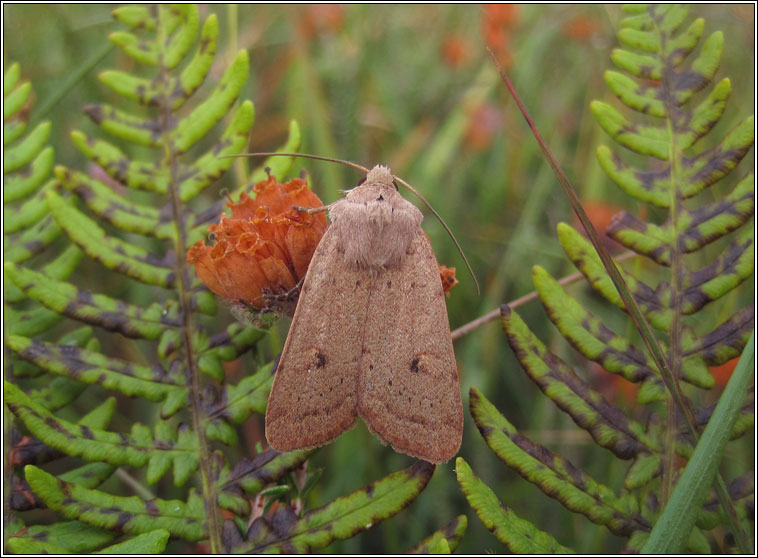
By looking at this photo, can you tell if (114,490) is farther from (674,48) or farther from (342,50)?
(342,50)

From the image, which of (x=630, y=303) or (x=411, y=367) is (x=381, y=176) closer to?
(x=411, y=367)

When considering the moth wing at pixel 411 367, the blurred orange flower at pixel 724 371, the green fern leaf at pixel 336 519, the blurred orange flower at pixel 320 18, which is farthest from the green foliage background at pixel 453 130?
the green fern leaf at pixel 336 519

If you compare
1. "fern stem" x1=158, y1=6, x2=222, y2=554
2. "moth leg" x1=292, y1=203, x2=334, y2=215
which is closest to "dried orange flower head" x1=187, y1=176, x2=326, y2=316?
"moth leg" x1=292, y1=203, x2=334, y2=215

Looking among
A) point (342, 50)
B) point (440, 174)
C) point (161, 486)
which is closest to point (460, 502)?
point (161, 486)

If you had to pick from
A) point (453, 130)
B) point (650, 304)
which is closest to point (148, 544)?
point (650, 304)

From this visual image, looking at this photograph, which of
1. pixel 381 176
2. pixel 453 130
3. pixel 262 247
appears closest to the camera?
pixel 262 247

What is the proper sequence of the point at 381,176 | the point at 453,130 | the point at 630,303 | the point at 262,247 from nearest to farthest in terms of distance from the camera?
the point at 630,303 → the point at 262,247 → the point at 381,176 → the point at 453,130

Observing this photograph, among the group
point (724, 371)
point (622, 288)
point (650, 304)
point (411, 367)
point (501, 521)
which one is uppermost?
point (622, 288)

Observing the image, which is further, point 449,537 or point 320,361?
point 320,361
